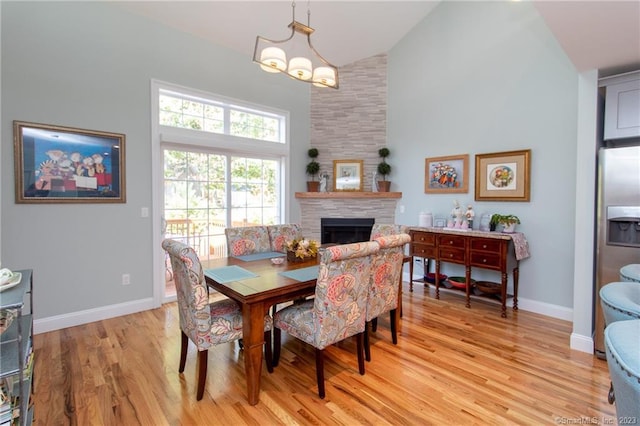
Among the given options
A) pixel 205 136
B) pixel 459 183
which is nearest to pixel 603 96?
pixel 459 183

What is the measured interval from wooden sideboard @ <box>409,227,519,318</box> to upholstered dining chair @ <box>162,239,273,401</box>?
98.5 inches

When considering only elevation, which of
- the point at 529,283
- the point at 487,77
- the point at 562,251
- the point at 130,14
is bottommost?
the point at 529,283

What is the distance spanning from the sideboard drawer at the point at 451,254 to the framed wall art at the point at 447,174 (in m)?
0.89

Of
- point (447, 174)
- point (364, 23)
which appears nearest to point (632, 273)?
point (447, 174)

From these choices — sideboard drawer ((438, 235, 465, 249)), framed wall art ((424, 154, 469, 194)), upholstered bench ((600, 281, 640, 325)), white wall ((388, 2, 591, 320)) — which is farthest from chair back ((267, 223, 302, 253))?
upholstered bench ((600, 281, 640, 325))

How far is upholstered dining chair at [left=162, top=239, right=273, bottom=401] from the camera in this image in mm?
1849

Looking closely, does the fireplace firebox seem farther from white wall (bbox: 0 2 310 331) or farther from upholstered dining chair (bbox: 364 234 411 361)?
white wall (bbox: 0 2 310 331)

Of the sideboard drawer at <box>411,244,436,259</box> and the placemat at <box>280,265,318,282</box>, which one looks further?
the sideboard drawer at <box>411,244,436,259</box>

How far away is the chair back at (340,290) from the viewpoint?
6.09ft

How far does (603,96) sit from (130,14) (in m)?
4.68

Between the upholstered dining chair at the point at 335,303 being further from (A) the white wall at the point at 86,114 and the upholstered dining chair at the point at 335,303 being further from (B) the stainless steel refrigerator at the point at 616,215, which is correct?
(A) the white wall at the point at 86,114

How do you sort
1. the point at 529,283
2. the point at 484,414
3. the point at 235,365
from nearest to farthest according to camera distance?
the point at 484,414, the point at 235,365, the point at 529,283

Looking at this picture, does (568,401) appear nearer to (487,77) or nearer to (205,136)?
(487,77)

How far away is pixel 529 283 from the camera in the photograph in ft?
11.8
